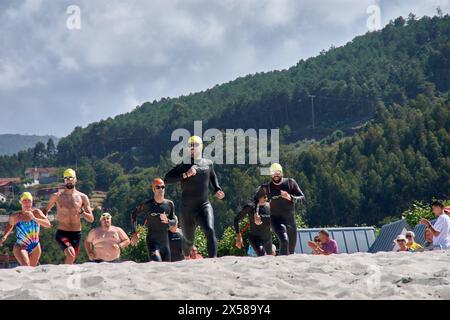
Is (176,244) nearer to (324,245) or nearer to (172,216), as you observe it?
(172,216)

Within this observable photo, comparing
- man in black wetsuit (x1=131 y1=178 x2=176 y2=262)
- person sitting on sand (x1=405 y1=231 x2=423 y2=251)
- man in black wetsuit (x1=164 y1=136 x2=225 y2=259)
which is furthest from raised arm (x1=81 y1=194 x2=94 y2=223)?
person sitting on sand (x1=405 y1=231 x2=423 y2=251)

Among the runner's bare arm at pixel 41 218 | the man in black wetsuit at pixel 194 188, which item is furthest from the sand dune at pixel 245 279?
the runner's bare arm at pixel 41 218

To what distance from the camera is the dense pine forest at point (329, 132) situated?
9038 cm

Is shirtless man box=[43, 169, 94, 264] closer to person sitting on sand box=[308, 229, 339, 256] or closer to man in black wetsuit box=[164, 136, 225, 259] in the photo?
man in black wetsuit box=[164, 136, 225, 259]

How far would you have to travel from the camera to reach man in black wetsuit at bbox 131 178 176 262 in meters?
12.7

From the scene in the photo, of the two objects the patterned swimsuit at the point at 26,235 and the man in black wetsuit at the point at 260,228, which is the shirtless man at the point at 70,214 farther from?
the man in black wetsuit at the point at 260,228

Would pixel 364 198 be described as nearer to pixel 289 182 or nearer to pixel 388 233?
pixel 388 233

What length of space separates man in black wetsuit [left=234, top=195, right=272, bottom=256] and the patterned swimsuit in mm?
2973

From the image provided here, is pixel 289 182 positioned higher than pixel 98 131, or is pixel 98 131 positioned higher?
pixel 98 131

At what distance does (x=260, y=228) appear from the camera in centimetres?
1357

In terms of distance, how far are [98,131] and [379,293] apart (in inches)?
6699

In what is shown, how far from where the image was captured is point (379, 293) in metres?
9.05
